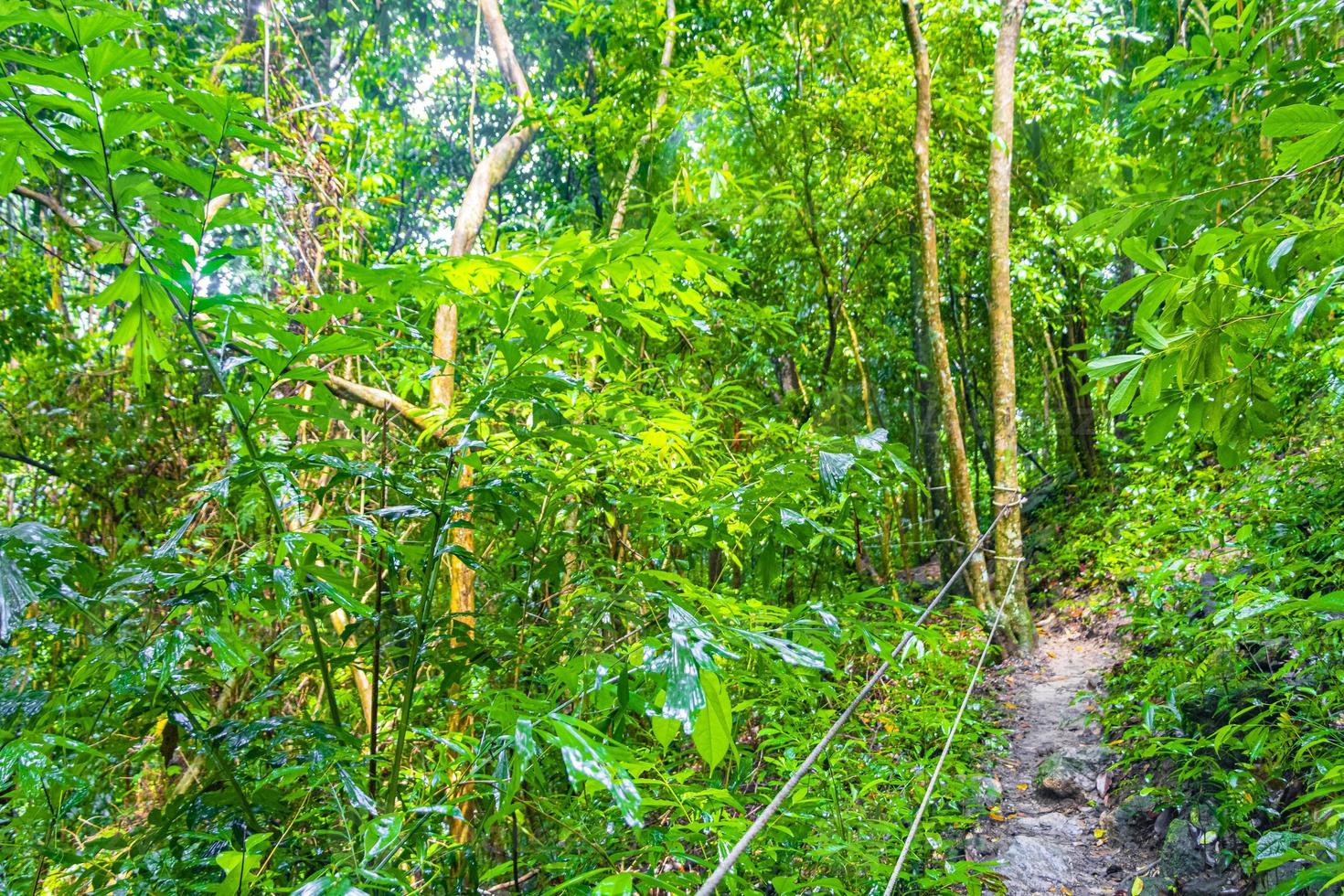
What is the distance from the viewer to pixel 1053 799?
2.61 metres

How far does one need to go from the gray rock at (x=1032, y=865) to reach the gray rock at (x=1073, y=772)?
328mm

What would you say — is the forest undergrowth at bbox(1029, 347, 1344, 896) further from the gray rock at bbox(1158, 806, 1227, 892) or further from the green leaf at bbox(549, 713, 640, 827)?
the green leaf at bbox(549, 713, 640, 827)

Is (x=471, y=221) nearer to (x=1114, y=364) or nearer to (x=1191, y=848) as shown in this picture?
(x=1114, y=364)

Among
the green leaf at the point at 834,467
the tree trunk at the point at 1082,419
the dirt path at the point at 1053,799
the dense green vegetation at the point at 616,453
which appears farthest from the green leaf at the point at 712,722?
the tree trunk at the point at 1082,419

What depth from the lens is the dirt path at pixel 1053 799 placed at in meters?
2.13

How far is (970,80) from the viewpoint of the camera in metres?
4.78

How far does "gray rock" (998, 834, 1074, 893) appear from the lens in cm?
210

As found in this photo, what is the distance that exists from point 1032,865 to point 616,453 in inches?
72.7

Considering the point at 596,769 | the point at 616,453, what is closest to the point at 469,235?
the point at 616,453

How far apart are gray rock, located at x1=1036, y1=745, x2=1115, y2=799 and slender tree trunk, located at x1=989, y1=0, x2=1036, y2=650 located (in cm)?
98

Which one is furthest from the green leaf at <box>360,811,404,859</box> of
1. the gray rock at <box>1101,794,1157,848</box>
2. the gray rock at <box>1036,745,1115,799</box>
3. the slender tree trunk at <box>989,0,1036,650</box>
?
the slender tree trunk at <box>989,0,1036,650</box>

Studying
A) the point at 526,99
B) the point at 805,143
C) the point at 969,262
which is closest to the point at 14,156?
the point at 526,99

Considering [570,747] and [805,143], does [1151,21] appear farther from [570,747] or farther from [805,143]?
[570,747]

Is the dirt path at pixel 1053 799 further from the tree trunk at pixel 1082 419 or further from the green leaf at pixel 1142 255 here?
the tree trunk at pixel 1082 419
